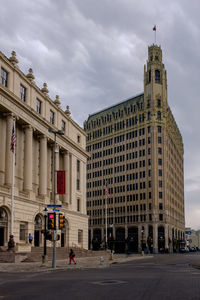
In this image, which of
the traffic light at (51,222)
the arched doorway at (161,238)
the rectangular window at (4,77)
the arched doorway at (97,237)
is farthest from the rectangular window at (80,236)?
the arched doorway at (97,237)

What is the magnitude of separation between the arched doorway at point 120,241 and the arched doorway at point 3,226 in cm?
7941

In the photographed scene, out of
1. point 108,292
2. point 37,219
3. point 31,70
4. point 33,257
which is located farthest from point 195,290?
point 31,70

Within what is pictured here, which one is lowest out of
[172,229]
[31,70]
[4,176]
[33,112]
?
[172,229]

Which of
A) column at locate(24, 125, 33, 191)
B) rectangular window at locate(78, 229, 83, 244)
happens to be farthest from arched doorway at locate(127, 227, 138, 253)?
column at locate(24, 125, 33, 191)

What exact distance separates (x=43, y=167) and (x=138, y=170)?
68.5 m

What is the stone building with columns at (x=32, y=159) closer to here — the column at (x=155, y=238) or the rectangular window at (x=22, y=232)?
the rectangular window at (x=22, y=232)

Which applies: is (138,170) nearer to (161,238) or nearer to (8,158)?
(161,238)

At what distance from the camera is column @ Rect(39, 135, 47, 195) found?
185 feet

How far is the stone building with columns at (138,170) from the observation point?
387ft

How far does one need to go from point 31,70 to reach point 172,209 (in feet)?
281

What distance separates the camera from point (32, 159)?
5538 cm

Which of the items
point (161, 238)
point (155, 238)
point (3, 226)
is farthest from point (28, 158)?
point (161, 238)

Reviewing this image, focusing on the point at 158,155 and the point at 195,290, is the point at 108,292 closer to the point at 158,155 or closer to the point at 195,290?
the point at 195,290

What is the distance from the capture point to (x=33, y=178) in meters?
55.7
